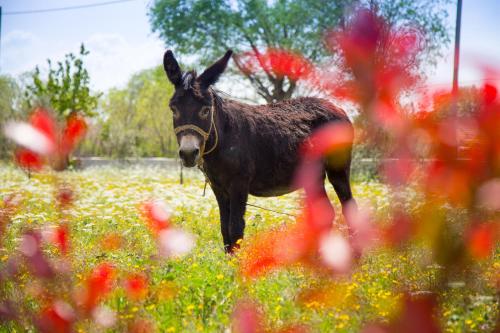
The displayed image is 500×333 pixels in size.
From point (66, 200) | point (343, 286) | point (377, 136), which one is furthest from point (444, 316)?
point (377, 136)

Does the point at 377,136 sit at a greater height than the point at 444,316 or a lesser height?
greater

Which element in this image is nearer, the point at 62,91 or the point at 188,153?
the point at 188,153

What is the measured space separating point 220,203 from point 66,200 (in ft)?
15.7

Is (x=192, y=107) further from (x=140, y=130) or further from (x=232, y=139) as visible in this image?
(x=140, y=130)

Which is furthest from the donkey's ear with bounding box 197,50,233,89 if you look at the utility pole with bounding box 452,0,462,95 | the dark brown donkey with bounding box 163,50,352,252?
the utility pole with bounding box 452,0,462,95

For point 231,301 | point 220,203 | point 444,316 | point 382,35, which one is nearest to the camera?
point 444,316

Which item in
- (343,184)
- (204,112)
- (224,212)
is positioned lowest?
(224,212)

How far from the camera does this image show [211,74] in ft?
16.6

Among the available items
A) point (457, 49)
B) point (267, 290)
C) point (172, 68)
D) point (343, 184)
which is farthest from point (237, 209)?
point (457, 49)

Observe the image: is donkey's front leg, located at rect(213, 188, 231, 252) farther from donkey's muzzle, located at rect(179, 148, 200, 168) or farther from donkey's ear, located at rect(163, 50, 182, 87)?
donkey's ear, located at rect(163, 50, 182, 87)

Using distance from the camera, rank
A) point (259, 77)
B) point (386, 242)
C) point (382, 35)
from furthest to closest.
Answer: point (259, 77)
point (382, 35)
point (386, 242)

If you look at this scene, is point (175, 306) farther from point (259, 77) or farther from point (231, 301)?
point (259, 77)

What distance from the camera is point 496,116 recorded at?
625 centimetres

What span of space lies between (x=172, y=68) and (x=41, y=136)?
15.2 m
